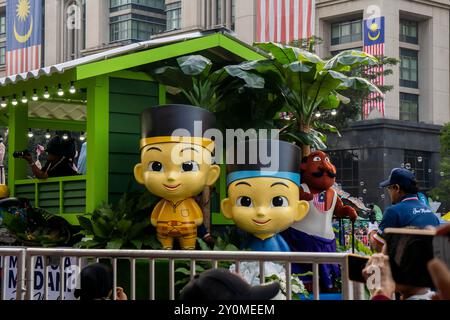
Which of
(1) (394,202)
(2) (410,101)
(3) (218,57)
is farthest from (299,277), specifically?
(2) (410,101)

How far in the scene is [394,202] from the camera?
894 centimetres

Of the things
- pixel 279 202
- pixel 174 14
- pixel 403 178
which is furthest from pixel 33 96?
pixel 174 14

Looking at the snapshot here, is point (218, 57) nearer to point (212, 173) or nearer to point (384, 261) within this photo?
point (212, 173)

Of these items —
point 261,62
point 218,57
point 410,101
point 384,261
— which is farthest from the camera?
point 410,101

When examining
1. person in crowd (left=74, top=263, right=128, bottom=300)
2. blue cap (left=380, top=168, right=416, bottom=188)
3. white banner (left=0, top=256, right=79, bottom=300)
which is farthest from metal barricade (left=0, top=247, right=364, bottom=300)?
blue cap (left=380, top=168, right=416, bottom=188)

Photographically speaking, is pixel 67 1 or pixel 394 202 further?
pixel 67 1

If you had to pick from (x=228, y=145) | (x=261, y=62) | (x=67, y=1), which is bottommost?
(x=228, y=145)

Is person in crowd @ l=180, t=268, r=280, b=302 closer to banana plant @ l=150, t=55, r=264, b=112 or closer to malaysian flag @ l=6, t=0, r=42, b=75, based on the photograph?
banana plant @ l=150, t=55, r=264, b=112

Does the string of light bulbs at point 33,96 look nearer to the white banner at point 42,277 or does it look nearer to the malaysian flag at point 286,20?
the white banner at point 42,277

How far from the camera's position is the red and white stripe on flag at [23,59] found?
41.8 meters

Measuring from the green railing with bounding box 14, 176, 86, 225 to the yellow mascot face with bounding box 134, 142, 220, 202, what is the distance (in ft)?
4.77

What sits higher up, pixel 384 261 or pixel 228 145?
pixel 228 145

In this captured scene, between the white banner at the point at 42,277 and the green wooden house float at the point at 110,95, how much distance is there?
3.23 metres
